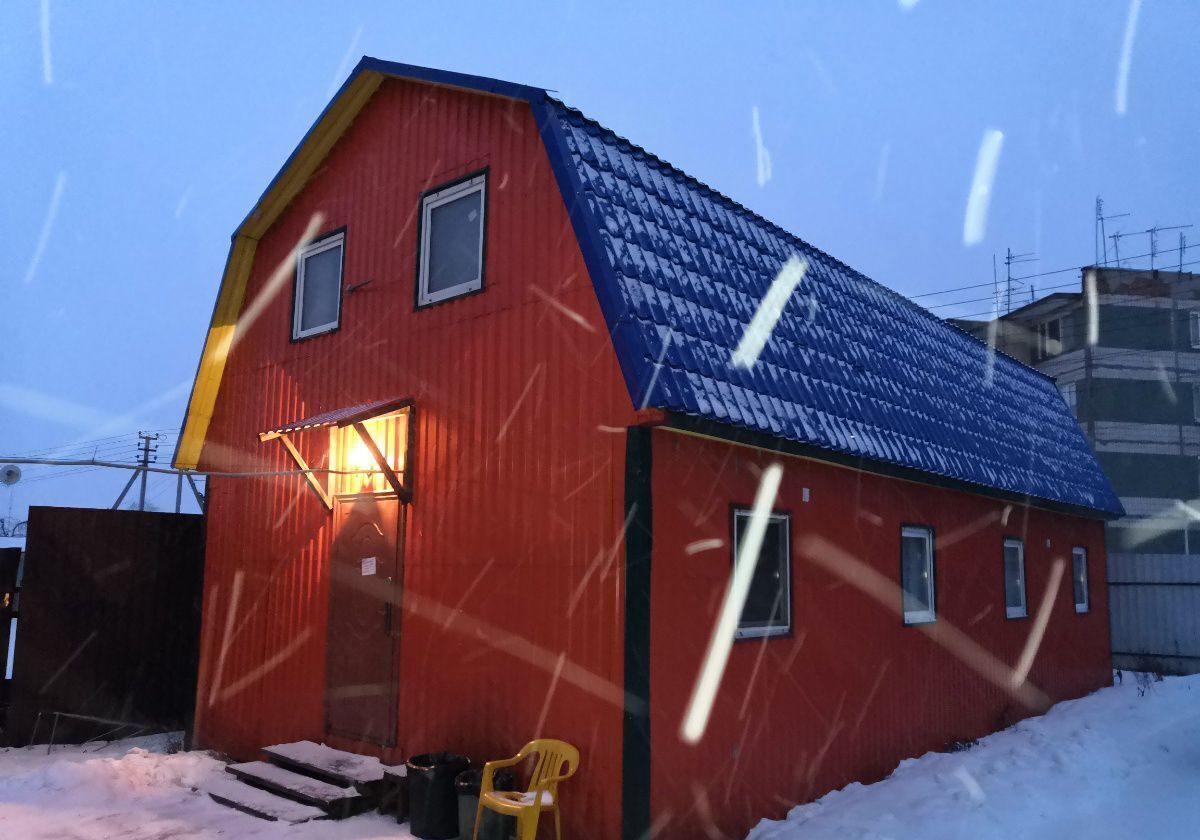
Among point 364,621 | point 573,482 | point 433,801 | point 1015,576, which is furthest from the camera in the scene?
point 1015,576

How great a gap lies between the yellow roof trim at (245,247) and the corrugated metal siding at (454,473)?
0.46 ft

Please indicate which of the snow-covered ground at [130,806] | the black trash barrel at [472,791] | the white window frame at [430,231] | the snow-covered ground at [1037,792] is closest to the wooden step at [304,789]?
the snow-covered ground at [130,806]

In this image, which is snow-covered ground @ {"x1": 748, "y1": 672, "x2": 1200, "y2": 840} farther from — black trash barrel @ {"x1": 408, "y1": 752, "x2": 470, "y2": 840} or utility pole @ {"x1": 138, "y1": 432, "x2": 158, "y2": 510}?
utility pole @ {"x1": 138, "y1": 432, "x2": 158, "y2": 510}

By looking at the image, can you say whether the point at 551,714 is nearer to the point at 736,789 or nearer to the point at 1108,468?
the point at 736,789

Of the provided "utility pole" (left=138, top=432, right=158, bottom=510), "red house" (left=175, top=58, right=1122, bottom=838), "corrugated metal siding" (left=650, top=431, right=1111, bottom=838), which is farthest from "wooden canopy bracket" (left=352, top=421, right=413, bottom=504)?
"corrugated metal siding" (left=650, top=431, right=1111, bottom=838)

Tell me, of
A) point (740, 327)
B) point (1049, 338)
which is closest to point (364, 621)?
point (740, 327)

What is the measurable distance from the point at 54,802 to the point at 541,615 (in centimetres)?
426

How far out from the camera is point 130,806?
7.27 meters

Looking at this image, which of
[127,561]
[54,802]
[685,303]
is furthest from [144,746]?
[685,303]

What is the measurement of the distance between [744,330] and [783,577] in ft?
6.57

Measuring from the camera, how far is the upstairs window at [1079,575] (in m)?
14.2

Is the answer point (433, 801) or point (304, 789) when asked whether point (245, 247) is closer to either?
point (304, 789)

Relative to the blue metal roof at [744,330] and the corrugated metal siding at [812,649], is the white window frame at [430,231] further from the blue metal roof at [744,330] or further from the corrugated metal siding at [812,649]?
the corrugated metal siding at [812,649]

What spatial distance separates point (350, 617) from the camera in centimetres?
815
